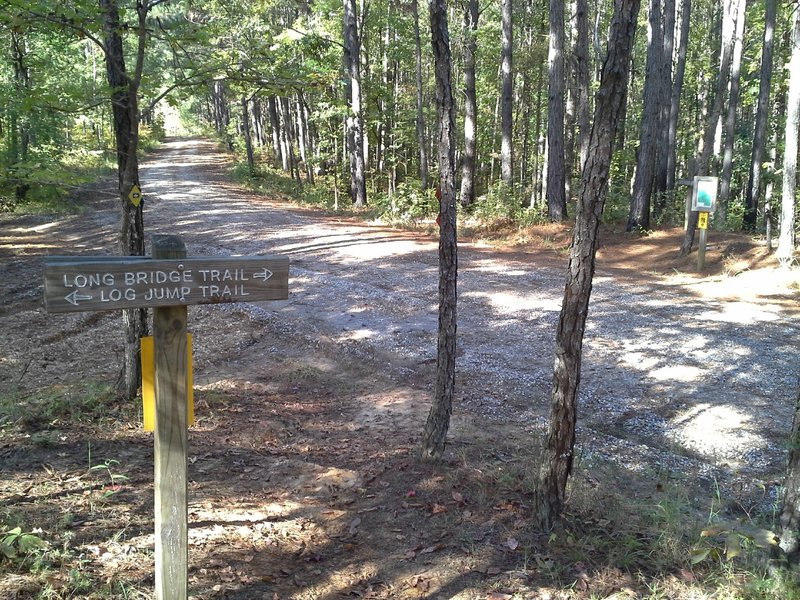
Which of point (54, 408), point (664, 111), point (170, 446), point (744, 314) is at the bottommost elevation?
point (744, 314)

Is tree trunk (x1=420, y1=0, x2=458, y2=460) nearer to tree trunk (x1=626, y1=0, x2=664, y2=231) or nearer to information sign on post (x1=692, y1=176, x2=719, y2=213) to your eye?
information sign on post (x1=692, y1=176, x2=719, y2=213)

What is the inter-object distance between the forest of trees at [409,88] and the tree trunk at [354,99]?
77 mm

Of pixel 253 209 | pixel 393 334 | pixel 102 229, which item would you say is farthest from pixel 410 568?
pixel 253 209

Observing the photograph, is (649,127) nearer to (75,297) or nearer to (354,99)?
(354,99)

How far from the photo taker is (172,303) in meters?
2.78

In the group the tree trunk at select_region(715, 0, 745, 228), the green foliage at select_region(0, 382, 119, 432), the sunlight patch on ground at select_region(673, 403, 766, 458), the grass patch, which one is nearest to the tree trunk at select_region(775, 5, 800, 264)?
the tree trunk at select_region(715, 0, 745, 228)

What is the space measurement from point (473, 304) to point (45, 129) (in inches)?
643

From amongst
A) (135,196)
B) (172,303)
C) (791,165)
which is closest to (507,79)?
(791,165)

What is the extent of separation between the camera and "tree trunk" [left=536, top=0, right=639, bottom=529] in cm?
352

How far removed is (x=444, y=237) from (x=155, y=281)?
2600 mm

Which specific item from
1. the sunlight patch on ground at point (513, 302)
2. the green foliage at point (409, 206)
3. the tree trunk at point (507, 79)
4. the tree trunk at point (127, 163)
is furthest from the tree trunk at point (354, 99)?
the tree trunk at point (127, 163)

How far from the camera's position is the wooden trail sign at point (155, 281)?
2529mm

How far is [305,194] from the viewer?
2675cm

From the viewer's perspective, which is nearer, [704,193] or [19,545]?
[19,545]
